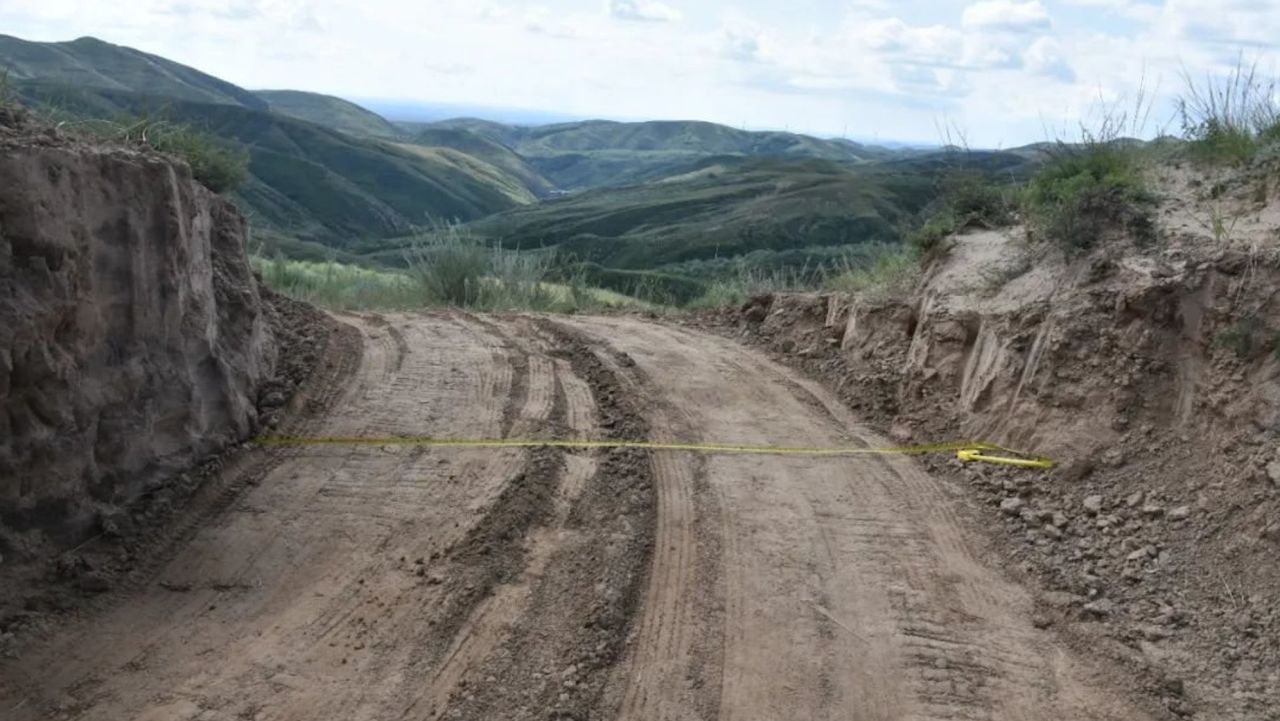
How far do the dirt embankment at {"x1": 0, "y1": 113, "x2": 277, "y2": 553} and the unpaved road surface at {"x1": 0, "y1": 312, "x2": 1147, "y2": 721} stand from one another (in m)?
0.44

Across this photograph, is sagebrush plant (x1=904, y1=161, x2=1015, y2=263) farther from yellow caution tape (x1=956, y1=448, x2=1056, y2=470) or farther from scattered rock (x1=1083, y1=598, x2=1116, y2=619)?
scattered rock (x1=1083, y1=598, x2=1116, y2=619)

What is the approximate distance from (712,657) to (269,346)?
14.8 feet

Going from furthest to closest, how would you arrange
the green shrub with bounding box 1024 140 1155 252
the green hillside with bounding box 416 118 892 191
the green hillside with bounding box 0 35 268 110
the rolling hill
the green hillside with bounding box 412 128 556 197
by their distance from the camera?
the green hillside with bounding box 416 118 892 191 < the green hillside with bounding box 412 128 556 197 < the green hillside with bounding box 0 35 268 110 < the rolling hill < the green shrub with bounding box 1024 140 1155 252

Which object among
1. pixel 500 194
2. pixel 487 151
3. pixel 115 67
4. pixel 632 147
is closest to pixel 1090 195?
pixel 500 194

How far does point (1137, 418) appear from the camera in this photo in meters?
6.18

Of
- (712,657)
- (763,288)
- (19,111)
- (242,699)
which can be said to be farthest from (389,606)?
(763,288)

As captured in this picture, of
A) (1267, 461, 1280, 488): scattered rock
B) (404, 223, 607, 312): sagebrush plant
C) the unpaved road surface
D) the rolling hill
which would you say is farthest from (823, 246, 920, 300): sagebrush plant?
the rolling hill

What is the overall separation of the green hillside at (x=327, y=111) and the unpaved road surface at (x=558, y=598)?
9650 centimetres

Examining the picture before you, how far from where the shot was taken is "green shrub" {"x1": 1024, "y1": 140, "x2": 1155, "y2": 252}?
7219 mm

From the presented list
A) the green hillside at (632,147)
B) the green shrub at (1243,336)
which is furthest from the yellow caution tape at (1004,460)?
the green hillside at (632,147)

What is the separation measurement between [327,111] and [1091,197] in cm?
10587

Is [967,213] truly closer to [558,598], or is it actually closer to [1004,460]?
[1004,460]

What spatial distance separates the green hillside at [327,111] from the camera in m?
100

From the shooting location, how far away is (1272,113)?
7570mm
